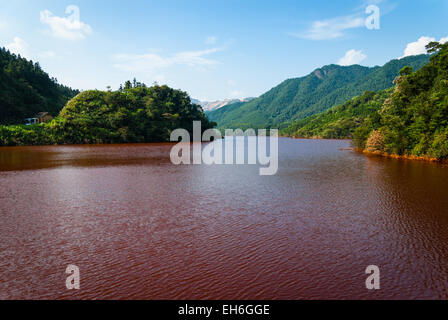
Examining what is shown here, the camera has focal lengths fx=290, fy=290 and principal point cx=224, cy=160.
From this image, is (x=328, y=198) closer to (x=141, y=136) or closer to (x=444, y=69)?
(x=444, y=69)

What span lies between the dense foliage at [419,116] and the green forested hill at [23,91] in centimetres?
8679

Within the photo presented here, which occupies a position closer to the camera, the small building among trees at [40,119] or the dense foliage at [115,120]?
the dense foliage at [115,120]

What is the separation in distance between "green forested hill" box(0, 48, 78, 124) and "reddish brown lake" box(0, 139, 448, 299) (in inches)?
2994

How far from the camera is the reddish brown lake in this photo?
6.99 m

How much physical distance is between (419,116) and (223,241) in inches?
1420

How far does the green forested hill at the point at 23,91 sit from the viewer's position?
7925cm

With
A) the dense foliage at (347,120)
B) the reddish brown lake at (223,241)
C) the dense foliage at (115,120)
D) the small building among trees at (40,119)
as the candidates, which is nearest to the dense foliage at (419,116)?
the reddish brown lake at (223,241)

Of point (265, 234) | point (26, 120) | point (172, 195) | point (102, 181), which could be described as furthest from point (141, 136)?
point (265, 234)

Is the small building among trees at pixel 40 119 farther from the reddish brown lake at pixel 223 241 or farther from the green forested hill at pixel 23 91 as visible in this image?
the reddish brown lake at pixel 223 241

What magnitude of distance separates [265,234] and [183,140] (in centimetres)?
8892

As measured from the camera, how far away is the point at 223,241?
9.84m

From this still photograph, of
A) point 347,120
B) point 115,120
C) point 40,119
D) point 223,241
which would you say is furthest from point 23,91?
point 347,120

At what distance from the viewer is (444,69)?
133 feet

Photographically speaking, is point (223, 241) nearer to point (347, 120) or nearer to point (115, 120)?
point (115, 120)
